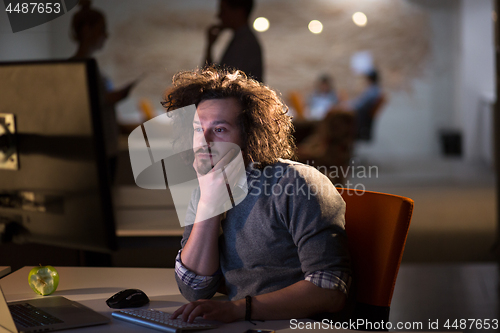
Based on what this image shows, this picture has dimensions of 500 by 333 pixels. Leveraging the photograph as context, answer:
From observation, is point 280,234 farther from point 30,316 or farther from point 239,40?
point 239,40

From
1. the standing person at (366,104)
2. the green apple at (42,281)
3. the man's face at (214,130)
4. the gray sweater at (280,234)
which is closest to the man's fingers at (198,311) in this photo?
the gray sweater at (280,234)

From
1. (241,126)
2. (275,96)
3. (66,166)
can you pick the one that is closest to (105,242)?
(66,166)

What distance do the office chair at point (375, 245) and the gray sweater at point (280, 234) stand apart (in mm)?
113

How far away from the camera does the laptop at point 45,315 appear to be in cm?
84

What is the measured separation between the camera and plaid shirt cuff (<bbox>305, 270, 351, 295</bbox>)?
92 centimetres

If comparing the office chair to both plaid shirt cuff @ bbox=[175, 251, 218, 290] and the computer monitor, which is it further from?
the computer monitor

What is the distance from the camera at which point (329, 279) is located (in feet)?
3.04

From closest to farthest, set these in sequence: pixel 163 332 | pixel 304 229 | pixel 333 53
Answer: pixel 163 332 → pixel 304 229 → pixel 333 53

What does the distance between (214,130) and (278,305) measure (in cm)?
39

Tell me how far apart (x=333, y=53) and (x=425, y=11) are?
4.71 feet

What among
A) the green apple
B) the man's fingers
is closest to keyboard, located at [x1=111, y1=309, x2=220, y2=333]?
the man's fingers

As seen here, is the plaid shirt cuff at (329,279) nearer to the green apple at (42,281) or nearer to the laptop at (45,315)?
the laptop at (45,315)

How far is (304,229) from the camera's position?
0.96 meters

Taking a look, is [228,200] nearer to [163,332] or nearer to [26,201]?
[163,332]
